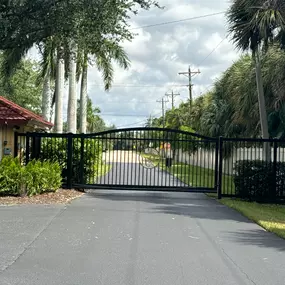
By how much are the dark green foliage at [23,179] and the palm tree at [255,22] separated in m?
7.60

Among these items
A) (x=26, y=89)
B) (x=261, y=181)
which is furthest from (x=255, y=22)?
(x=26, y=89)

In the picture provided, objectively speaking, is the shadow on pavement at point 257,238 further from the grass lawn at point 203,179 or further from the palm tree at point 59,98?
the palm tree at point 59,98

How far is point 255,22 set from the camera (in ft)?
48.6

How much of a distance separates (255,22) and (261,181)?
→ 16.9 ft

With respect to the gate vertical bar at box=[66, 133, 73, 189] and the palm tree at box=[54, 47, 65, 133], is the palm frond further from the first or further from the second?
the gate vertical bar at box=[66, 133, 73, 189]

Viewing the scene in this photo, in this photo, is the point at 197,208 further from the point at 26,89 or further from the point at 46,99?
the point at 26,89

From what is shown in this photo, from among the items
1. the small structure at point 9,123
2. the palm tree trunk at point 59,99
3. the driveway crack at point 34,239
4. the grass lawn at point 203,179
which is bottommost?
the driveway crack at point 34,239

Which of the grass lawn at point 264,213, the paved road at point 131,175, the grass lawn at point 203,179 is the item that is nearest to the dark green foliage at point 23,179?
the paved road at point 131,175

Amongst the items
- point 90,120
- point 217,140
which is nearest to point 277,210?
point 217,140

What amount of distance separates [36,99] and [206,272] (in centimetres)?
3077

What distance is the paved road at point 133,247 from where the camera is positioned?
6.22 m

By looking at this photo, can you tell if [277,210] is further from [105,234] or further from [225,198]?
[105,234]

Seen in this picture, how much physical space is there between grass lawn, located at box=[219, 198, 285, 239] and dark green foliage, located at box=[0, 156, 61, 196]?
5.58m

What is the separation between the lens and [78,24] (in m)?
12.4
